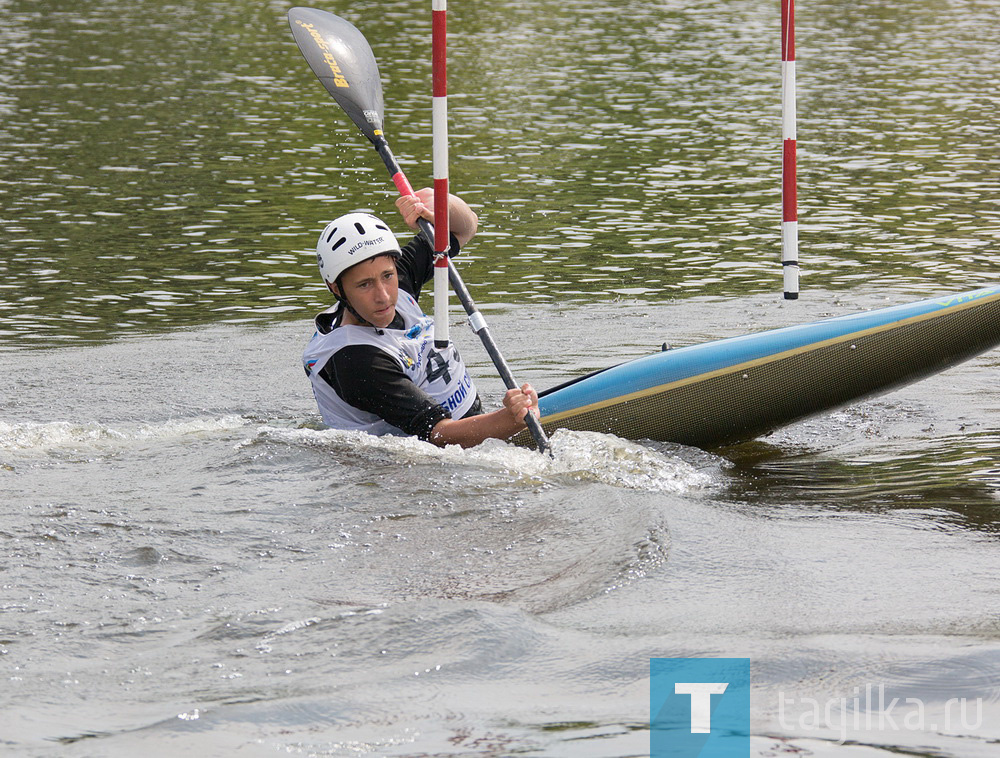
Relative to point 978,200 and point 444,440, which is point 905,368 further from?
point 978,200

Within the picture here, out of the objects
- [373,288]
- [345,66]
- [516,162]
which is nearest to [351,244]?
[373,288]

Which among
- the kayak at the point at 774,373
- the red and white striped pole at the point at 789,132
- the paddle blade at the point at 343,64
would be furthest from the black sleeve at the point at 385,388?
the red and white striped pole at the point at 789,132

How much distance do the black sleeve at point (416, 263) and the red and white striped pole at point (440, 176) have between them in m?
0.39

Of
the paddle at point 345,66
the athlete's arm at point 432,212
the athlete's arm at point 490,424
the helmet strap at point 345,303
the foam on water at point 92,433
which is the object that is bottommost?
the foam on water at point 92,433

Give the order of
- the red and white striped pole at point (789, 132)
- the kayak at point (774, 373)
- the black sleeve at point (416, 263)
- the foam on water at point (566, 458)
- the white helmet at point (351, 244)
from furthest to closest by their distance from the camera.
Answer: the red and white striped pole at point (789, 132) → the black sleeve at point (416, 263) → the kayak at point (774, 373) → the foam on water at point (566, 458) → the white helmet at point (351, 244)

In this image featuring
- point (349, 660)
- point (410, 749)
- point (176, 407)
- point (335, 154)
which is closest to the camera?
point (410, 749)

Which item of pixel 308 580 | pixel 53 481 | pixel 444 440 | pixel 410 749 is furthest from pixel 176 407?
pixel 410 749

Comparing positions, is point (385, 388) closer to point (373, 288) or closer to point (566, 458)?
point (373, 288)

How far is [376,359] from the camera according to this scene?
570cm

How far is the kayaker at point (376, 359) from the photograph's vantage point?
223 inches

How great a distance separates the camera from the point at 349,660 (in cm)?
390

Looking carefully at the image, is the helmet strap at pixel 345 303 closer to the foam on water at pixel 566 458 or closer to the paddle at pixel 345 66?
the foam on water at pixel 566 458

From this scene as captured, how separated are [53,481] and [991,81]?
61.1ft

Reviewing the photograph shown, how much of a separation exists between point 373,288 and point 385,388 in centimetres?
42
